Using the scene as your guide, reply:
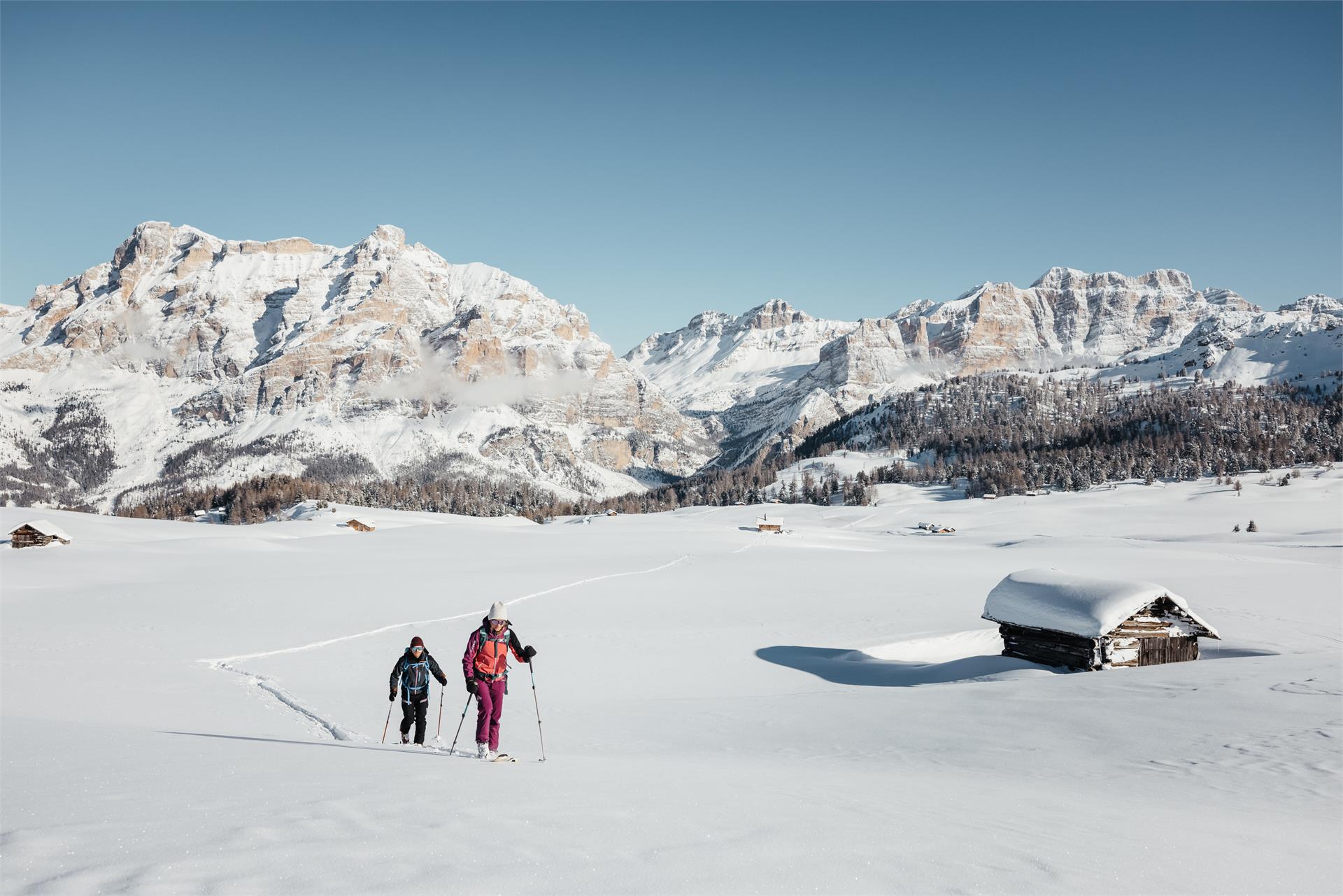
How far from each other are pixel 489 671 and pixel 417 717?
2.61 m

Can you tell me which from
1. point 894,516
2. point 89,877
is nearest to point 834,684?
point 89,877

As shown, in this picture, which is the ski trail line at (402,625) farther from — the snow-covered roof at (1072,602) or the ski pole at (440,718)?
the snow-covered roof at (1072,602)

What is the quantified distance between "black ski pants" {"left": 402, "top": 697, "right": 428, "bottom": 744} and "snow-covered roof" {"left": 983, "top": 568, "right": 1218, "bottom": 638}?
16.9m

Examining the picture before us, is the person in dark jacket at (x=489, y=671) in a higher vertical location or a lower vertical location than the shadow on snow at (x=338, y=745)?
higher

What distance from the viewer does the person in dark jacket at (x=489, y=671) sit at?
10969 mm

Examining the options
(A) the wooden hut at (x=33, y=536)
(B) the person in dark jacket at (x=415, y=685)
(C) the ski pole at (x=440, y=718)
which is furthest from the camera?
(A) the wooden hut at (x=33, y=536)

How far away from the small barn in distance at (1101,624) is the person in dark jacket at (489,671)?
52.7ft

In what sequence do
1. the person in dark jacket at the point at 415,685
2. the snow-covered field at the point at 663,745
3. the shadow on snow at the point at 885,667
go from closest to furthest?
the snow-covered field at the point at 663,745 → the person in dark jacket at the point at 415,685 → the shadow on snow at the point at 885,667

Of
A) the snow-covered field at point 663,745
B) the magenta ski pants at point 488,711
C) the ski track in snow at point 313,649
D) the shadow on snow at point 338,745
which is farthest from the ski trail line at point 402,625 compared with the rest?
the magenta ski pants at point 488,711

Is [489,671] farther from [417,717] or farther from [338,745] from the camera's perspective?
[338,745]

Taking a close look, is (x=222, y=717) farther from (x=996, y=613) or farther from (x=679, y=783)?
(x=996, y=613)

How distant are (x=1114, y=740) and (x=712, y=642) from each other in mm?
14426

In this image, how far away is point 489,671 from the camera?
11086 millimetres

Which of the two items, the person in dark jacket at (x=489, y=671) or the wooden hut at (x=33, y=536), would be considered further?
the wooden hut at (x=33, y=536)
